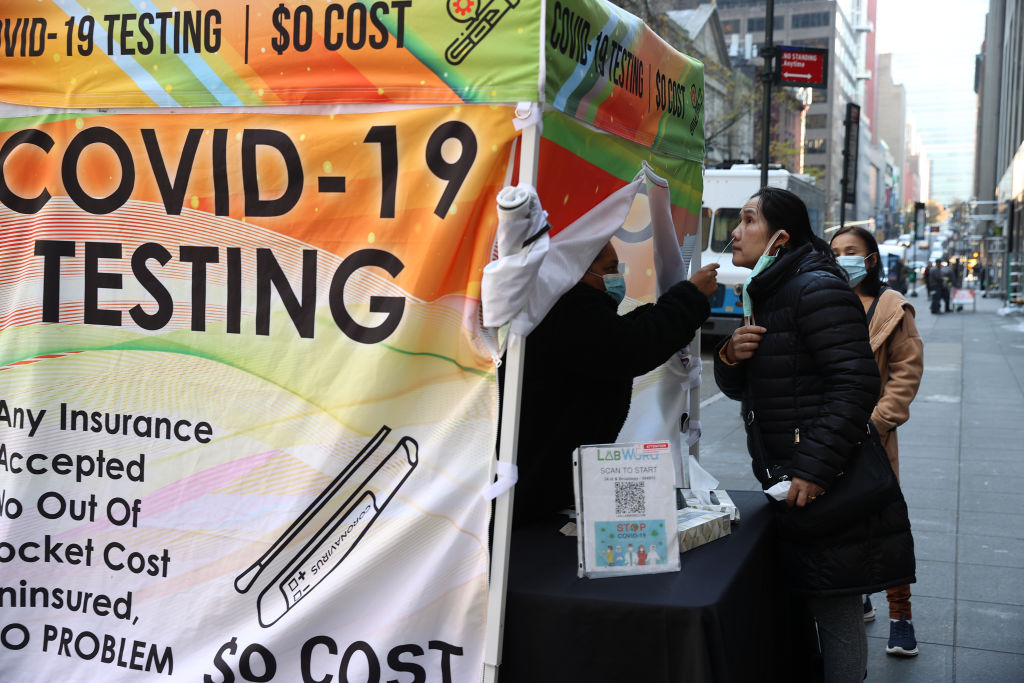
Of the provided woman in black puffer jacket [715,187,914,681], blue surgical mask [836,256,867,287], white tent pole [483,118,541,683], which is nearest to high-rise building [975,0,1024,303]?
blue surgical mask [836,256,867,287]

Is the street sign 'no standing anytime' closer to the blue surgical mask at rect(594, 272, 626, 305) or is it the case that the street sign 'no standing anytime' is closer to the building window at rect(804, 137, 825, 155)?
the blue surgical mask at rect(594, 272, 626, 305)

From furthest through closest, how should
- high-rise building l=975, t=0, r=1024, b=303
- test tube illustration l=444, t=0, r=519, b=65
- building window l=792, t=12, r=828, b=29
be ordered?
building window l=792, t=12, r=828, b=29
high-rise building l=975, t=0, r=1024, b=303
test tube illustration l=444, t=0, r=519, b=65

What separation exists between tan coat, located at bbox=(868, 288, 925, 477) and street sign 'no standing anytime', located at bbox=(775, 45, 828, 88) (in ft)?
28.9

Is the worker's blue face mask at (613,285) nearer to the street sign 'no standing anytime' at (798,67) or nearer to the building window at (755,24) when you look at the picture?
the street sign 'no standing anytime' at (798,67)

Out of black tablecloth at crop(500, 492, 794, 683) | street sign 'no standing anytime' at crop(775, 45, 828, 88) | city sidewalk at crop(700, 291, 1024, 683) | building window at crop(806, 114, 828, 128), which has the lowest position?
city sidewalk at crop(700, 291, 1024, 683)

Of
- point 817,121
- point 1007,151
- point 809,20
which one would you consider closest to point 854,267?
point 1007,151

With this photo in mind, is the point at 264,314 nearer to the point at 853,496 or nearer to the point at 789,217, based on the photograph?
the point at 789,217

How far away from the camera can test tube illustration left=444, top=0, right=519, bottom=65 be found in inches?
110

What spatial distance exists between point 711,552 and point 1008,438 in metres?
8.00

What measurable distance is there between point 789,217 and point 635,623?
4.93 feet

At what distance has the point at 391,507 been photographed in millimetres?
2930

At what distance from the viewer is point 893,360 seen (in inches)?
176

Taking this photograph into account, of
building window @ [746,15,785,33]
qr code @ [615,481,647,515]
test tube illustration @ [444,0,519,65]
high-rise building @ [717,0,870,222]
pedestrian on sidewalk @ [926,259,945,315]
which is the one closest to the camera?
test tube illustration @ [444,0,519,65]

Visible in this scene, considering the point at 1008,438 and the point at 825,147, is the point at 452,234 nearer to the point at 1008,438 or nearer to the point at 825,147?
the point at 1008,438
